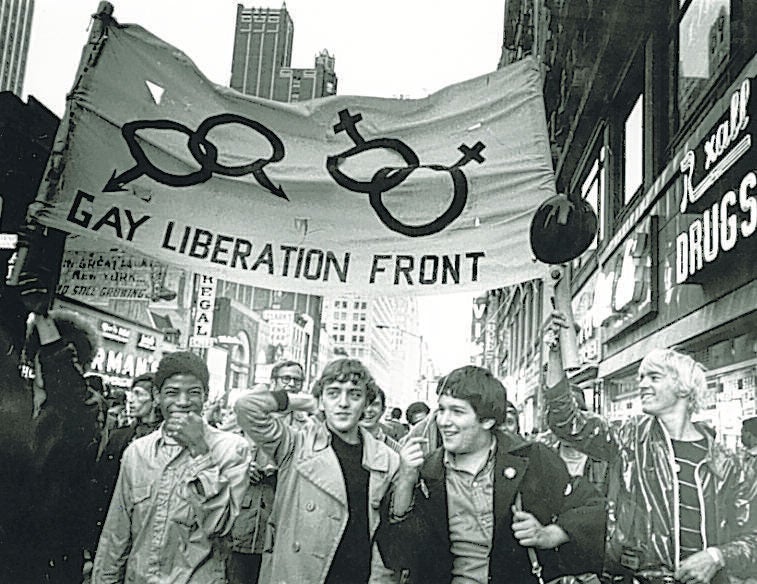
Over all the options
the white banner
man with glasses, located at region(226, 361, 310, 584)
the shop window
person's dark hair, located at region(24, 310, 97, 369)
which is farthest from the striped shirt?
the shop window

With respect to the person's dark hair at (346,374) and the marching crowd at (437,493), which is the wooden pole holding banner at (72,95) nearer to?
the marching crowd at (437,493)

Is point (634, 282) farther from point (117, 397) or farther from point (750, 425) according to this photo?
point (117, 397)

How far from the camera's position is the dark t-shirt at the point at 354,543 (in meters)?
2.77

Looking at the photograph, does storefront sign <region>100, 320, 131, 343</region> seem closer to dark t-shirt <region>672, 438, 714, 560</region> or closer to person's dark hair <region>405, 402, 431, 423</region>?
person's dark hair <region>405, 402, 431, 423</region>

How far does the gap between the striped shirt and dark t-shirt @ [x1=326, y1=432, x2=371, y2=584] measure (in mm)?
1004

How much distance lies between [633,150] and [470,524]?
255 inches

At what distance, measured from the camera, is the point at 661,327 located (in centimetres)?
610

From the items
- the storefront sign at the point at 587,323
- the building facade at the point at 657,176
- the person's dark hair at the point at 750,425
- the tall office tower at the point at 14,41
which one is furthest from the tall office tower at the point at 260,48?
the storefront sign at the point at 587,323

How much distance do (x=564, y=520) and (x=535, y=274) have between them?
868 mm

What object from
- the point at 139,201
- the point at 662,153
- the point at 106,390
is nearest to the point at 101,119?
the point at 139,201

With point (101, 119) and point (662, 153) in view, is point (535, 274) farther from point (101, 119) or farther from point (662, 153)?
point (662, 153)

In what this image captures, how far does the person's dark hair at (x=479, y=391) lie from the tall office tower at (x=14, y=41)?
236 centimetres

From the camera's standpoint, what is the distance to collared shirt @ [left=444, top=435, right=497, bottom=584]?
266cm

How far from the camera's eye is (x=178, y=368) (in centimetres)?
290
